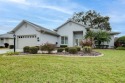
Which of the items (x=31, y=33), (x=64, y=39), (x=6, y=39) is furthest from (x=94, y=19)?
(x=31, y=33)

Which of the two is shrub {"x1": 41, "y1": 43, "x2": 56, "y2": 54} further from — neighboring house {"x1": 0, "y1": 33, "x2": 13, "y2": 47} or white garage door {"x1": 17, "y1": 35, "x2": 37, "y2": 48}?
neighboring house {"x1": 0, "y1": 33, "x2": 13, "y2": 47}

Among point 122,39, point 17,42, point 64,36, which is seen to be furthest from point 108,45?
point 17,42

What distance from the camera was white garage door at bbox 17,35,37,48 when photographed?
27781 millimetres

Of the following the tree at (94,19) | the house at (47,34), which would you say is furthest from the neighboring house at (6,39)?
the tree at (94,19)

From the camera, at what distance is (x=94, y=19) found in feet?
168

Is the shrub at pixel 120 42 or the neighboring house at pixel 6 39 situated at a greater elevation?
the neighboring house at pixel 6 39

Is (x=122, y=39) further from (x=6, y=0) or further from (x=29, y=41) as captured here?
(x=6, y=0)

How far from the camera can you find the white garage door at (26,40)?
27.8m

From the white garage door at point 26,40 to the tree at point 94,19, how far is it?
91.8 feet

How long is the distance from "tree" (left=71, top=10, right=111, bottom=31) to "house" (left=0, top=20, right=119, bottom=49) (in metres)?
17.5

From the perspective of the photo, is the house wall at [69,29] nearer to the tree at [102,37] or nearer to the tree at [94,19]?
the tree at [102,37]

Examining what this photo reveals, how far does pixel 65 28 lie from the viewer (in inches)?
1296

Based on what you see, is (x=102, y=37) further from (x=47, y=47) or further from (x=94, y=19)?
(x=94, y=19)

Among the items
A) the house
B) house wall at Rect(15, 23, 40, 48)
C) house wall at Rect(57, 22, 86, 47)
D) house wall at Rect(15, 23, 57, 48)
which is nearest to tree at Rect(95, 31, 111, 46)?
the house
